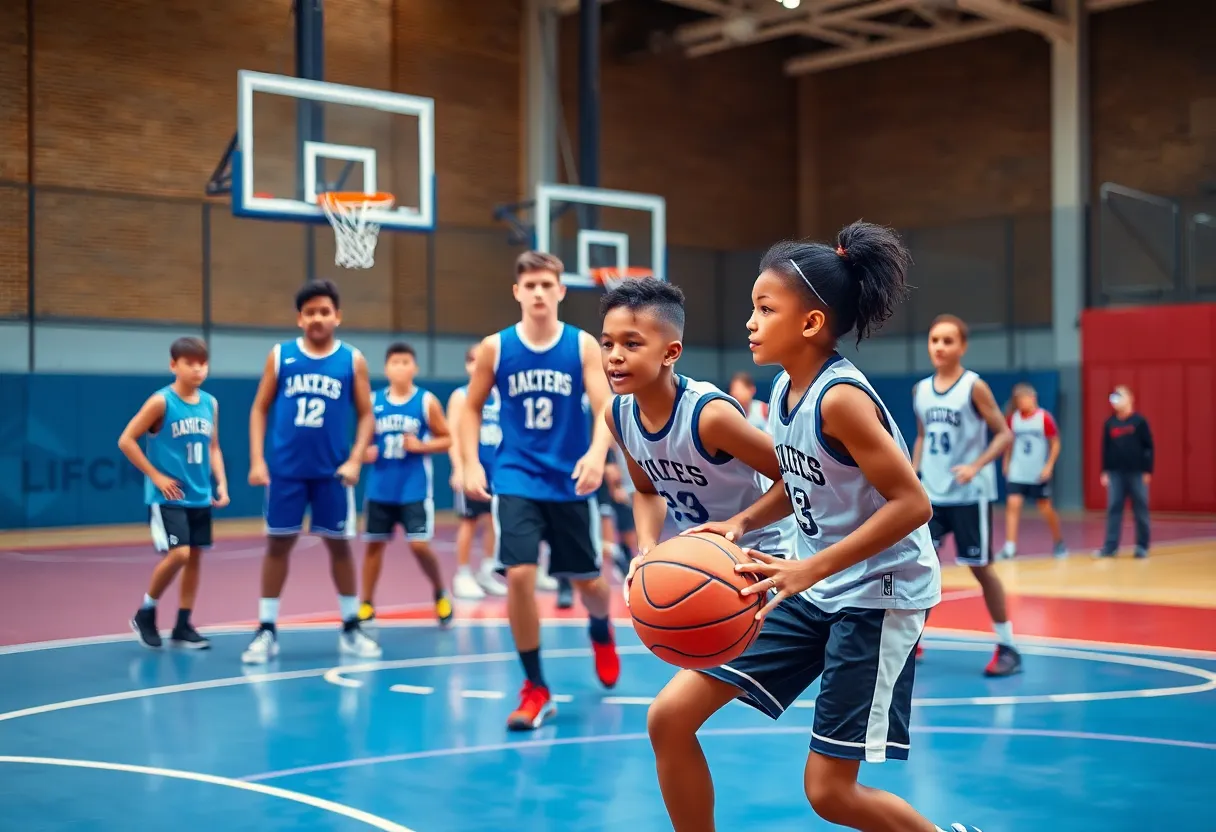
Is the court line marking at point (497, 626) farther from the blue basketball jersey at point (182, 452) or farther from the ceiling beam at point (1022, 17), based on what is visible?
the ceiling beam at point (1022, 17)

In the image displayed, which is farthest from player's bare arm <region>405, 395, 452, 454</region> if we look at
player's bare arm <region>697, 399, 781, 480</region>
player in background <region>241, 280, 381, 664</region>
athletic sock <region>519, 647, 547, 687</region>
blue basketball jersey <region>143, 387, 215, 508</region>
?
player's bare arm <region>697, 399, 781, 480</region>

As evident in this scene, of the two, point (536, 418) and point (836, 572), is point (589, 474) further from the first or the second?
point (836, 572)

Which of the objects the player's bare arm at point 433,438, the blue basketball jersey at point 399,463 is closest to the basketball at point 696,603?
the player's bare arm at point 433,438

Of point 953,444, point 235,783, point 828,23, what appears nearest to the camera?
point 235,783

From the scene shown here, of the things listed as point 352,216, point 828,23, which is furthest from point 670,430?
point 828,23

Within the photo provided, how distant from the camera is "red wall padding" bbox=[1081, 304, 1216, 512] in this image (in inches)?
728

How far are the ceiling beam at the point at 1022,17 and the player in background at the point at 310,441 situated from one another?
14749 mm

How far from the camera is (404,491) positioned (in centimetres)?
849

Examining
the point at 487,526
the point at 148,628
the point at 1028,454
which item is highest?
the point at 1028,454

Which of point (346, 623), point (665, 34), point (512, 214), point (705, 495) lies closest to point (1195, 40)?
point (665, 34)

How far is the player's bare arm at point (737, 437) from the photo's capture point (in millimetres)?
3785

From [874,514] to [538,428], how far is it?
113 inches

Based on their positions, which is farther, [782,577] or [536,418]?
[536,418]

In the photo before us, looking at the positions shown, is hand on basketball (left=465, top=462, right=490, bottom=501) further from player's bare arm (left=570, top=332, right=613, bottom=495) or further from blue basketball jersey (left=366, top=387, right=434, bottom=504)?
blue basketball jersey (left=366, top=387, right=434, bottom=504)
